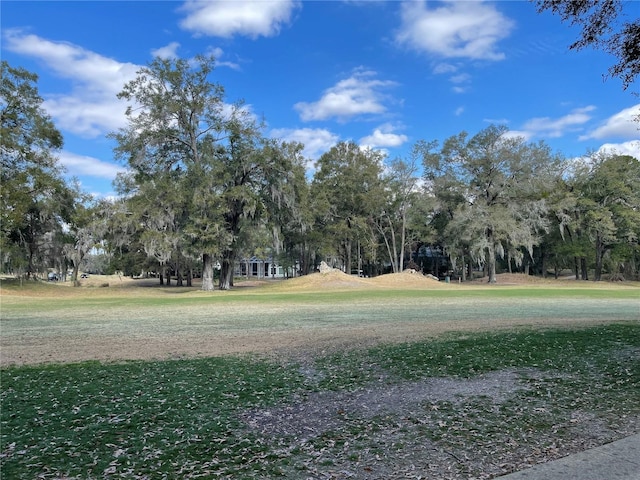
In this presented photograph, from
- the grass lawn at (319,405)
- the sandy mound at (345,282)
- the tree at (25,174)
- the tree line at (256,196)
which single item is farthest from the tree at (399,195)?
the grass lawn at (319,405)

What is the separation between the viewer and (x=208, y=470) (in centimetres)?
334

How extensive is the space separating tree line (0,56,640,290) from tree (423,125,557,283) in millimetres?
127

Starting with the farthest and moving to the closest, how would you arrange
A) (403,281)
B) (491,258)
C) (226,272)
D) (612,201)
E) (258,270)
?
(258,270)
(612,201)
(491,258)
(403,281)
(226,272)

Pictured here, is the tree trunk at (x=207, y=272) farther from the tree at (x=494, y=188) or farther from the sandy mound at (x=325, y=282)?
the tree at (x=494, y=188)

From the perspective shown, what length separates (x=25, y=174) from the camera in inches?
1221

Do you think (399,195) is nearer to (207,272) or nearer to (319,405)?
(207,272)

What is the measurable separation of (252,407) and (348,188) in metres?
44.2

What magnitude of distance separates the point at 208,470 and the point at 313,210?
39497mm

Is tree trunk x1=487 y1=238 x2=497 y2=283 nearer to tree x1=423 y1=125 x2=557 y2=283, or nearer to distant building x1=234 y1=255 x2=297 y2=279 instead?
tree x1=423 y1=125 x2=557 y2=283

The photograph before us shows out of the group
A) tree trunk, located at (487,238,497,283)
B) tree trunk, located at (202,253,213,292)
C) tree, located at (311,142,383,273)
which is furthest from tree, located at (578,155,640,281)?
tree trunk, located at (202,253,213,292)

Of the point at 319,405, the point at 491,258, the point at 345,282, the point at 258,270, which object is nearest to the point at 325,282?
the point at 345,282

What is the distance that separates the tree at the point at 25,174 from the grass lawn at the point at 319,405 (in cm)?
2460

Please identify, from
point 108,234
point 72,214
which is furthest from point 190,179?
point 72,214

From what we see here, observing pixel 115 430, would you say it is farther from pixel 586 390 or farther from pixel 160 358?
pixel 586 390
